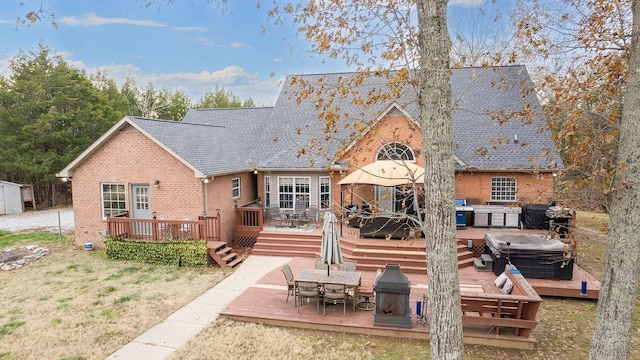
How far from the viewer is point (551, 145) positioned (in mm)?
17156

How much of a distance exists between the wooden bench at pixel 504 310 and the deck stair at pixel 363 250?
371 centimetres

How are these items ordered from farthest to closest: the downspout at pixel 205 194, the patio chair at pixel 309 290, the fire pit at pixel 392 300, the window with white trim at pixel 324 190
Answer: the window with white trim at pixel 324 190 < the downspout at pixel 205 194 < the patio chair at pixel 309 290 < the fire pit at pixel 392 300

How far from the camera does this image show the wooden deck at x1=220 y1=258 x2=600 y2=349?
26.4 feet

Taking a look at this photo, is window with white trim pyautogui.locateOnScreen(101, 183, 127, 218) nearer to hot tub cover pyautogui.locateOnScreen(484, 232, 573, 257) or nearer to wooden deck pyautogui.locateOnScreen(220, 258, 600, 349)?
wooden deck pyautogui.locateOnScreen(220, 258, 600, 349)

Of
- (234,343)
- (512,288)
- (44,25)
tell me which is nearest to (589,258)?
(512,288)

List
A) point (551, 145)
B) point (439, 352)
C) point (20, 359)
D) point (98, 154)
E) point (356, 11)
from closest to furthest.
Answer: point (439, 352) → point (356, 11) → point (20, 359) → point (98, 154) → point (551, 145)

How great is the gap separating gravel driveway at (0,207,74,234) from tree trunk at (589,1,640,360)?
20772 mm

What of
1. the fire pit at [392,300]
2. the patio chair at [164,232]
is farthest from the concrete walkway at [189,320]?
the fire pit at [392,300]

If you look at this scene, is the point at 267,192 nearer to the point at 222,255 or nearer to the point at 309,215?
the point at 309,215

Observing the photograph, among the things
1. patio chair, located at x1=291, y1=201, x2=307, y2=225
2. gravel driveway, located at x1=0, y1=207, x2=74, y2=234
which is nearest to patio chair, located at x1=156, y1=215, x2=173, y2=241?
patio chair, located at x1=291, y1=201, x2=307, y2=225

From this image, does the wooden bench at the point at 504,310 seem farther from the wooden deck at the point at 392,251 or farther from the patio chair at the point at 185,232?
the patio chair at the point at 185,232

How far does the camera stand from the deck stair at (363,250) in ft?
41.3

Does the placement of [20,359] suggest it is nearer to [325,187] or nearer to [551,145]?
[325,187]

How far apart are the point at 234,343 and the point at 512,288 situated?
260 inches
